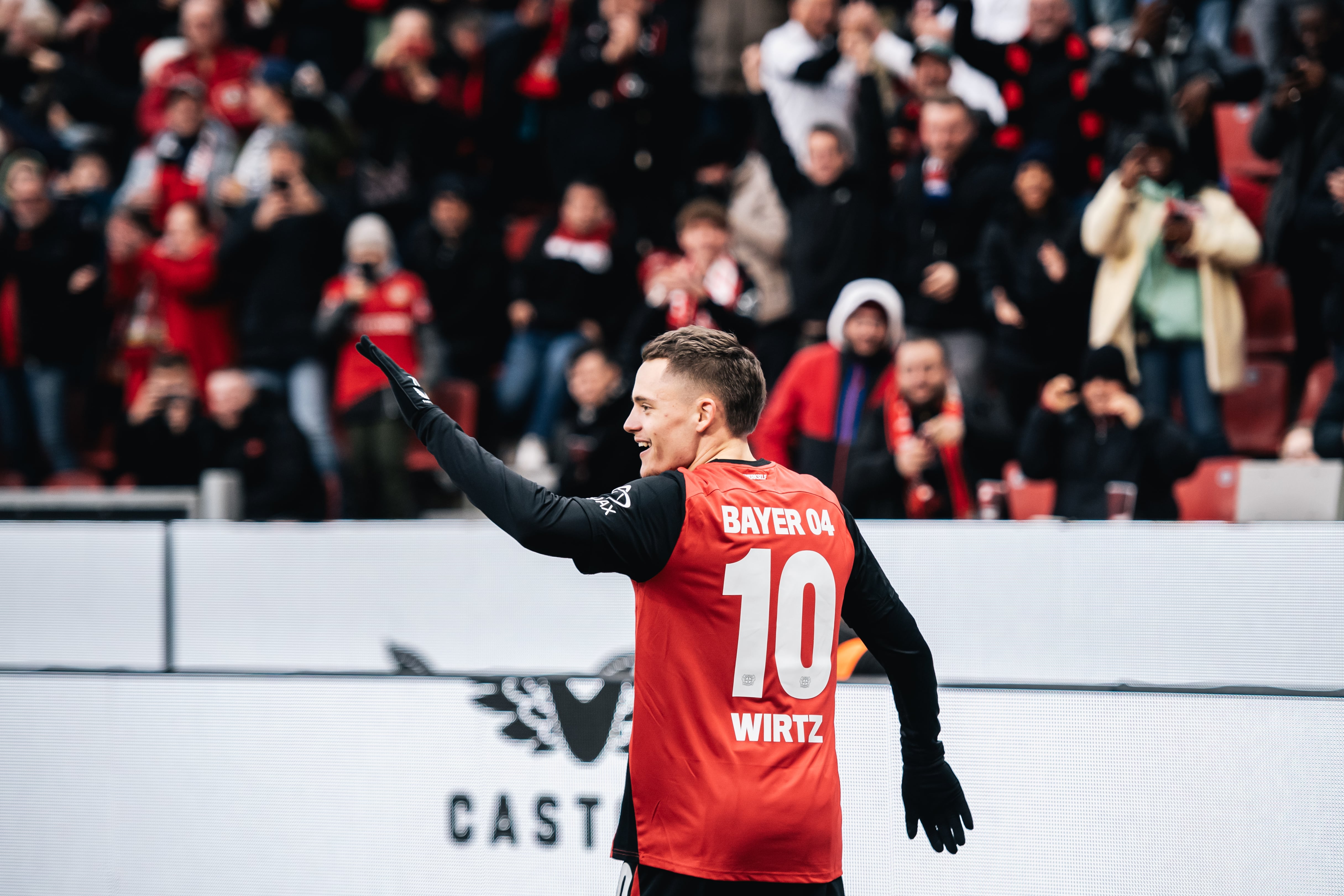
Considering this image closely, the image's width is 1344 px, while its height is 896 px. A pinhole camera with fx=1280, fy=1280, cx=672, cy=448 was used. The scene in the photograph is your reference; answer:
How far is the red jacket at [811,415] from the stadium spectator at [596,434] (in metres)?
0.67

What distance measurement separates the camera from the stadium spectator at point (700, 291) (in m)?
6.39

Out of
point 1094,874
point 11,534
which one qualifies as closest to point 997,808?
point 1094,874

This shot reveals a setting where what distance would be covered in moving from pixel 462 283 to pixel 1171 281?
3.96 meters

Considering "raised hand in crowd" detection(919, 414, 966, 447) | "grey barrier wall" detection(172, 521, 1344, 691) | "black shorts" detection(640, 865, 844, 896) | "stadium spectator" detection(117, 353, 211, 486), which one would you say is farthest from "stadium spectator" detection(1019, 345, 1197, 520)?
"stadium spectator" detection(117, 353, 211, 486)

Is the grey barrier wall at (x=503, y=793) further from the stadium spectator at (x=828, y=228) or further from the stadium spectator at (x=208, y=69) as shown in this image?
the stadium spectator at (x=208, y=69)

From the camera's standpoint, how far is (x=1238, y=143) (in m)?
6.82

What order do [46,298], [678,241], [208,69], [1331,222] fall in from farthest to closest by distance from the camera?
1. [208,69]
2. [46,298]
3. [678,241]
4. [1331,222]

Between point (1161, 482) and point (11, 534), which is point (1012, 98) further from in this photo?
point (11, 534)

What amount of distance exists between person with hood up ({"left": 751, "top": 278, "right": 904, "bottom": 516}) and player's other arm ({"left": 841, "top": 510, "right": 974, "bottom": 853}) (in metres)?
2.66

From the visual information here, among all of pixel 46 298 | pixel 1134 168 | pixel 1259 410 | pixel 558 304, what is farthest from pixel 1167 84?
pixel 46 298

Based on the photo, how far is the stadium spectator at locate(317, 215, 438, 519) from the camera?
717 centimetres

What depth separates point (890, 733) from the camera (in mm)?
3773

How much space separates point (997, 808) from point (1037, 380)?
10.4 ft

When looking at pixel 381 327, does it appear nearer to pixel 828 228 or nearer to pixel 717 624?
pixel 828 228
